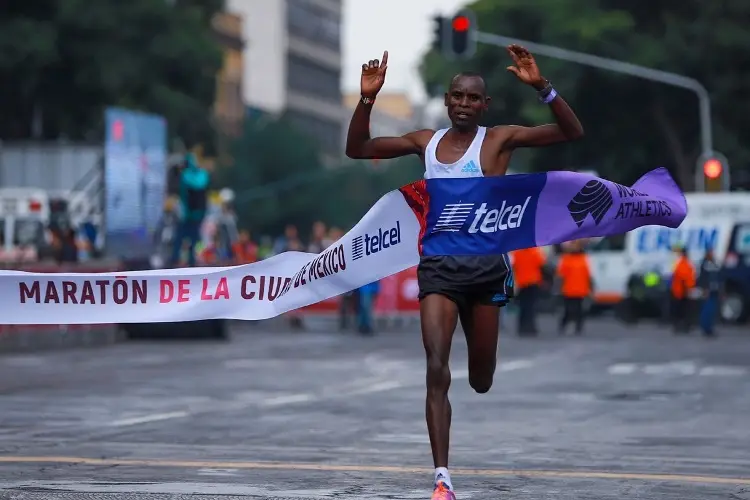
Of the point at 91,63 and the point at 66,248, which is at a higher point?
the point at 91,63

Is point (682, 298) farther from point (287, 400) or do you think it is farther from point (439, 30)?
point (287, 400)

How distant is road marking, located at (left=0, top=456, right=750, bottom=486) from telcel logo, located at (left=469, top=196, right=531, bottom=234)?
1.52 metres

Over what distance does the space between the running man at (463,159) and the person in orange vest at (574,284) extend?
25.2 meters

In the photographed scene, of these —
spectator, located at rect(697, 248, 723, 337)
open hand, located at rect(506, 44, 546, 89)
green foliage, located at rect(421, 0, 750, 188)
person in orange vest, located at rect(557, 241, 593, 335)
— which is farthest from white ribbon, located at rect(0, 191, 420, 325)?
green foliage, located at rect(421, 0, 750, 188)

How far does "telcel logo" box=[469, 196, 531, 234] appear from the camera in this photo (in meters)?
9.32

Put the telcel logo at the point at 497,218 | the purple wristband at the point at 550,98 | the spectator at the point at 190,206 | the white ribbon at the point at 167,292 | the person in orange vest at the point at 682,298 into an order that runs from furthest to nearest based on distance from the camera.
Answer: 1. the person in orange vest at the point at 682,298
2. the spectator at the point at 190,206
3. the white ribbon at the point at 167,292
4. the telcel logo at the point at 497,218
5. the purple wristband at the point at 550,98

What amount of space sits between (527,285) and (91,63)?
24.9m

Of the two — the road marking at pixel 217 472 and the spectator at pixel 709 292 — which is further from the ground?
the spectator at pixel 709 292

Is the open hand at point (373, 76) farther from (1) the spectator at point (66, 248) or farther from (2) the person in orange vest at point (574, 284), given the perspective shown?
(2) the person in orange vest at point (574, 284)

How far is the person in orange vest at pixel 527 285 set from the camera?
109 ft

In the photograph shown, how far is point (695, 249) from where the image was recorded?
138ft

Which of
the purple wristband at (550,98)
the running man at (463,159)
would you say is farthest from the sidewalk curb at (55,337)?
the purple wristband at (550,98)

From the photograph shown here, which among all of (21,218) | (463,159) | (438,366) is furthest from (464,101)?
(21,218)

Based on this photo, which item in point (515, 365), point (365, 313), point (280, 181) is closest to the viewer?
point (515, 365)
